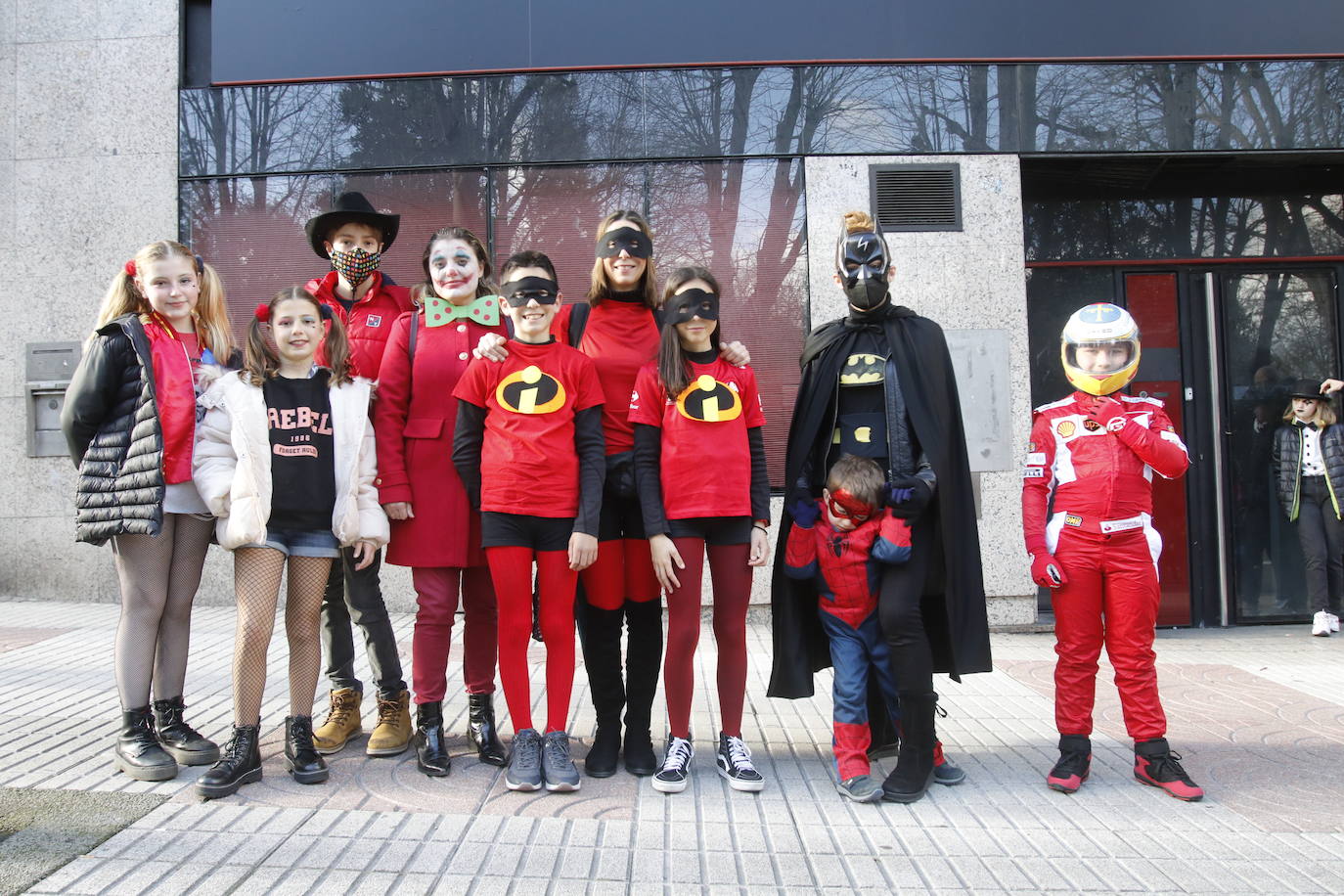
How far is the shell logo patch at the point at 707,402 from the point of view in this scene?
142 inches

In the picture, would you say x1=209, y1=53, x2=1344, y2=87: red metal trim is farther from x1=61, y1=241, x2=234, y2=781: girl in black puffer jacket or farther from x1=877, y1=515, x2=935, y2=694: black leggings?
x1=877, y1=515, x2=935, y2=694: black leggings

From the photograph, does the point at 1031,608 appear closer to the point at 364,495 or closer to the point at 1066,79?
the point at 1066,79

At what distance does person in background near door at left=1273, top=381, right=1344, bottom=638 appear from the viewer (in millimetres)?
7383

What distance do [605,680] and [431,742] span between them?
2.39 ft

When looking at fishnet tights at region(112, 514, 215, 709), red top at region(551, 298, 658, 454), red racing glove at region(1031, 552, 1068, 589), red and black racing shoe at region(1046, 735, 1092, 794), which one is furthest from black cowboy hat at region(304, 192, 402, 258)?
red and black racing shoe at region(1046, 735, 1092, 794)

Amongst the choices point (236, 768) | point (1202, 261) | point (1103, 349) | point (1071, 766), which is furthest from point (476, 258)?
point (1202, 261)

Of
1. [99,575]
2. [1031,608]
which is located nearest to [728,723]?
[1031,608]

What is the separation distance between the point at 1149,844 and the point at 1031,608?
4.18 metres

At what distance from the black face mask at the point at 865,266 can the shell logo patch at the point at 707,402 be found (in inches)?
25.8

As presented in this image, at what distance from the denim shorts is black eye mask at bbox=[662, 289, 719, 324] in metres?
1.62

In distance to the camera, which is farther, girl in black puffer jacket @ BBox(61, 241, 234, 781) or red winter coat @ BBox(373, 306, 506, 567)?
red winter coat @ BBox(373, 306, 506, 567)

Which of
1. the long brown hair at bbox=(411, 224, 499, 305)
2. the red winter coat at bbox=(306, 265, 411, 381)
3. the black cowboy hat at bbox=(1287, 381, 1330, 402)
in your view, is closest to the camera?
the long brown hair at bbox=(411, 224, 499, 305)

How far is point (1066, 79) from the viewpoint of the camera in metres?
7.11

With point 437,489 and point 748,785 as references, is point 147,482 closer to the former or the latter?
point 437,489
